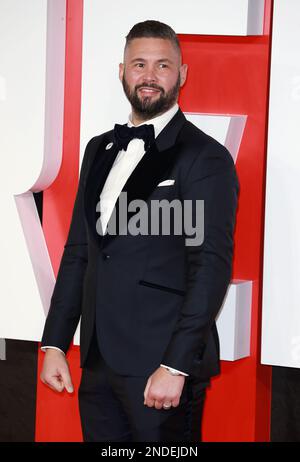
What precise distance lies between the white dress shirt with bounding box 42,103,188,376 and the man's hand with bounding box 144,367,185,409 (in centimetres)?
45

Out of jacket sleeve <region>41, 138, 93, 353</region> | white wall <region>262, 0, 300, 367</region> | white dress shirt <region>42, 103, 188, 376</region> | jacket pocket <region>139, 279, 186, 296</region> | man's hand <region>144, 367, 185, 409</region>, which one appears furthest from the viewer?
white wall <region>262, 0, 300, 367</region>

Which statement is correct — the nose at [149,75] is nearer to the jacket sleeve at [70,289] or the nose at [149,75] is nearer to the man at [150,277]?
the man at [150,277]

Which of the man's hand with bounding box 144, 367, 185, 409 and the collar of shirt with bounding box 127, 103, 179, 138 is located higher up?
the collar of shirt with bounding box 127, 103, 179, 138

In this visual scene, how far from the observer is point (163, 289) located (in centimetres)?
182

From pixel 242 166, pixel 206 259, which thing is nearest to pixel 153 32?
pixel 242 166

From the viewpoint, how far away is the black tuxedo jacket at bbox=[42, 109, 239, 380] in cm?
174

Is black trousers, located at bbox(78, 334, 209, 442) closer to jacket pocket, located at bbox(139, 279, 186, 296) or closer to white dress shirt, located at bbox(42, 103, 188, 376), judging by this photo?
jacket pocket, located at bbox(139, 279, 186, 296)

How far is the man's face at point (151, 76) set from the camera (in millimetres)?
1965

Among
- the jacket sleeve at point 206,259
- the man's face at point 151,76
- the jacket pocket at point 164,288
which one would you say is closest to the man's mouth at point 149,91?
the man's face at point 151,76

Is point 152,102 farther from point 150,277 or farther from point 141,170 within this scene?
point 150,277

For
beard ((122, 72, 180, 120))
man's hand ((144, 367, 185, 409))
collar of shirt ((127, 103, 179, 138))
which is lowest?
man's hand ((144, 367, 185, 409))

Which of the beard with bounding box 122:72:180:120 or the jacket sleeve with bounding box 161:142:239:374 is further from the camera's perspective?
the beard with bounding box 122:72:180:120

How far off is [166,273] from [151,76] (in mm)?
556

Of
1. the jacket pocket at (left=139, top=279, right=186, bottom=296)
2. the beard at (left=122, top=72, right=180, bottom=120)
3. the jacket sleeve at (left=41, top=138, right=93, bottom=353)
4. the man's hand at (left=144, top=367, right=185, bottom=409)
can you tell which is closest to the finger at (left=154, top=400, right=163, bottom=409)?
the man's hand at (left=144, top=367, right=185, bottom=409)
